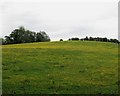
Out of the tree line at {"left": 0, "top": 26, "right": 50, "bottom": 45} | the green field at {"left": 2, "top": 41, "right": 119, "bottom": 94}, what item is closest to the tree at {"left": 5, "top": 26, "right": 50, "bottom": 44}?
the tree line at {"left": 0, "top": 26, "right": 50, "bottom": 45}

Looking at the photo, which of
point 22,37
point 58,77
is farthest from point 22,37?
point 58,77

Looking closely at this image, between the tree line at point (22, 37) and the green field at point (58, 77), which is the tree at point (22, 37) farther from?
the green field at point (58, 77)

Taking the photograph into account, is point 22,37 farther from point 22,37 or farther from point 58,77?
point 58,77

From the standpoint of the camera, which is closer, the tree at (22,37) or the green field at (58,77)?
the green field at (58,77)

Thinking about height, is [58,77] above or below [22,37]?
below

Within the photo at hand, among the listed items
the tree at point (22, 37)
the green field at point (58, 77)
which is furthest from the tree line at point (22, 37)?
the green field at point (58, 77)

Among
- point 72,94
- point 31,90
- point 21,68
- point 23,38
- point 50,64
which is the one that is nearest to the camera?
point 72,94

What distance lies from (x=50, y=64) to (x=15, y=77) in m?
8.39

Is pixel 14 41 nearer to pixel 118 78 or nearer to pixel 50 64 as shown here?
pixel 50 64

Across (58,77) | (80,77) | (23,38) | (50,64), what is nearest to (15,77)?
(58,77)

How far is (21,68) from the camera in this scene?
33.5m

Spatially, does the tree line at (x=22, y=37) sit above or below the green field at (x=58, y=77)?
above

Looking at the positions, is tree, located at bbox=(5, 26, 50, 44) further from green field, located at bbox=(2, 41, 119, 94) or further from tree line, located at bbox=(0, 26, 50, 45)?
green field, located at bbox=(2, 41, 119, 94)

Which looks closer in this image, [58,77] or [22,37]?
Answer: [58,77]
